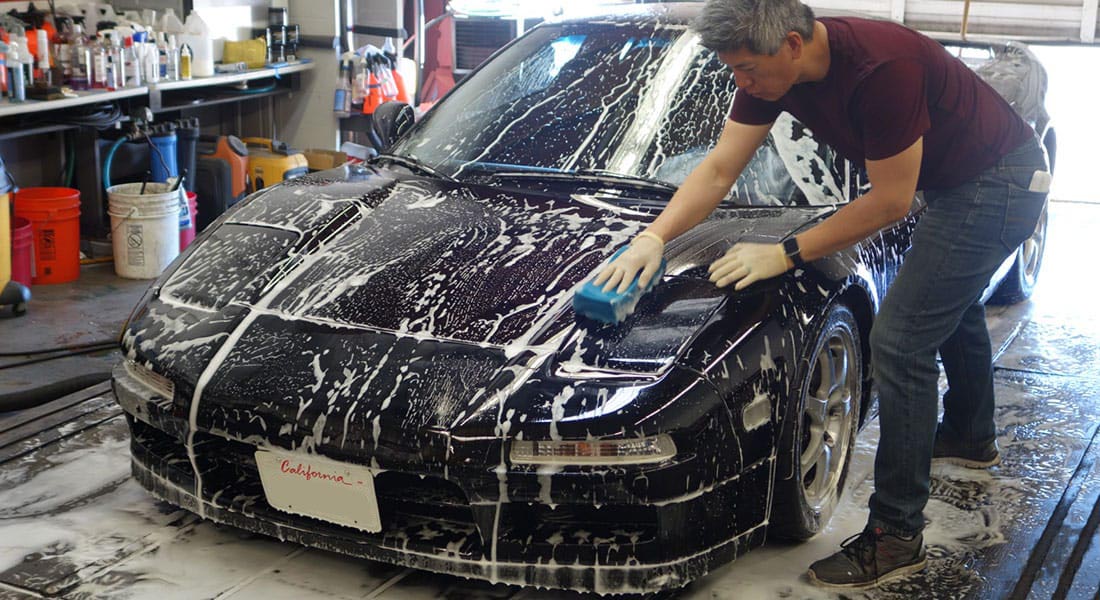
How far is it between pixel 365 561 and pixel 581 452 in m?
0.73

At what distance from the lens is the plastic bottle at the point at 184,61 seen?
22.5ft

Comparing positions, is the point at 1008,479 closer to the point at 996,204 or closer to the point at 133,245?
the point at 996,204

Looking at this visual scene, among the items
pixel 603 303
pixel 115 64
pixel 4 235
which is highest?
pixel 115 64

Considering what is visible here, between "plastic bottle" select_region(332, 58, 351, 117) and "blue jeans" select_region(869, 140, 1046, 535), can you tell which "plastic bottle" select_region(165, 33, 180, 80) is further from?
"blue jeans" select_region(869, 140, 1046, 535)

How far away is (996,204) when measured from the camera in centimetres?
296

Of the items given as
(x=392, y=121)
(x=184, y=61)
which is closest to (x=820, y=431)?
(x=392, y=121)

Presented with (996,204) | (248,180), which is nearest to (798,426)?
(996,204)

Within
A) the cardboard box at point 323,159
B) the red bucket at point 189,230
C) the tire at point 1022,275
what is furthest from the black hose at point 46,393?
the tire at point 1022,275

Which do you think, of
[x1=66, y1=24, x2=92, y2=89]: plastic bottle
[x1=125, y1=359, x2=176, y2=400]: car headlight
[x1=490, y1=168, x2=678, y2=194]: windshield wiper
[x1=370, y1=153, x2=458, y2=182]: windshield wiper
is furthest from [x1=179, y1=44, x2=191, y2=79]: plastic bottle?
[x1=125, y1=359, x2=176, y2=400]: car headlight

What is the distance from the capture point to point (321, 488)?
265cm

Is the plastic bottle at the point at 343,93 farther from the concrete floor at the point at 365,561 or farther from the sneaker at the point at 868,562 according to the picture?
the sneaker at the point at 868,562

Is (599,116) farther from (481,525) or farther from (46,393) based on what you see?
(46,393)

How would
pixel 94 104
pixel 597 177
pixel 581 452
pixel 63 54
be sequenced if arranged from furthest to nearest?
1. pixel 94 104
2. pixel 63 54
3. pixel 597 177
4. pixel 581 452

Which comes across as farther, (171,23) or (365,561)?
(171,23)
